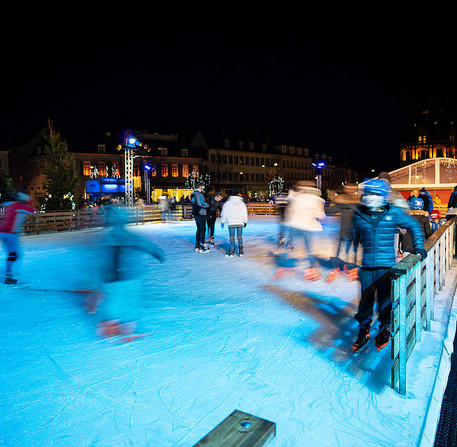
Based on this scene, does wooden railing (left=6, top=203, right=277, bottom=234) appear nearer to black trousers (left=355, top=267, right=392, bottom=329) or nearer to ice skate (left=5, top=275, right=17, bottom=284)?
ice skate (left=5, top=275, right=17, bottom=284)

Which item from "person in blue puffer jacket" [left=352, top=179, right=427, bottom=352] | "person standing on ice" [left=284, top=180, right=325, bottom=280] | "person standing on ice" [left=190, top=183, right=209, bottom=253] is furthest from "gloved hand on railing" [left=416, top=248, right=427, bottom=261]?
"person standing on ice" [left=190, top=183, right=209, bottom=253]

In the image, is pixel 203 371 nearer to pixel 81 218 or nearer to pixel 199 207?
pixel 199 207

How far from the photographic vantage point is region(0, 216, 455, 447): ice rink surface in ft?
7.48

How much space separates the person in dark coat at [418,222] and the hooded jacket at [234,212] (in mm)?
3165

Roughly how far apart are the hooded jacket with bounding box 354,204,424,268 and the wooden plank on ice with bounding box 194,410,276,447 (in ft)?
7.48

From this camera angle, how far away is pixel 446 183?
19703 millimetres

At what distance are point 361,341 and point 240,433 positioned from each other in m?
2.37

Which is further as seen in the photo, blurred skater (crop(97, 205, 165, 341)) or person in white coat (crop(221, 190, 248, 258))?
person in white coat (crop(221, 190, 248, 258))

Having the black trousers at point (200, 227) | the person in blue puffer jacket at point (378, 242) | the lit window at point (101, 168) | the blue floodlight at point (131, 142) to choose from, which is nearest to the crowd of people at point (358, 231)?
the person in blue puffer jacket at point (378, 242)

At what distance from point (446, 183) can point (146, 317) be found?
64.6ft

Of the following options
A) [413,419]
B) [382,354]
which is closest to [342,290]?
[382,354]

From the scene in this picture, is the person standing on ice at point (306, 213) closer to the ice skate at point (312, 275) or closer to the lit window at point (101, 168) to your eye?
the ice skate at point (312, 275)

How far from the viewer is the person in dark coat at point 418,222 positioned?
712 cm

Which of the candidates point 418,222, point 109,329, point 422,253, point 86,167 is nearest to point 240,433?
point 422,253
